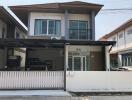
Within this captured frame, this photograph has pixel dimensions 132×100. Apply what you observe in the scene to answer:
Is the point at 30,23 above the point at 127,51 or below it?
above

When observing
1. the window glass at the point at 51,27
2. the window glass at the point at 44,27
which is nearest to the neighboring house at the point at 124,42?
the window glass at the point at 51,27

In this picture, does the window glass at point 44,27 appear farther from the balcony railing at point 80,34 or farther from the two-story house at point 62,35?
the balcony railing at point 80,34

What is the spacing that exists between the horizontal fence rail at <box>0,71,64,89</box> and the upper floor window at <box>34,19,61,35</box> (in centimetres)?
693

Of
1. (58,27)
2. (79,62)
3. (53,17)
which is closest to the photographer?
(79,62)

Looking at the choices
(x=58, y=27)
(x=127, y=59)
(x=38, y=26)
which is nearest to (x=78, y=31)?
(x=58, y=27)

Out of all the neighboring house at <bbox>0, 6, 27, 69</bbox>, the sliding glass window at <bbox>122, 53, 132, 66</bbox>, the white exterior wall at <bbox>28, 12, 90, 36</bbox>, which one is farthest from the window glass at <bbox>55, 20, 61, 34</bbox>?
the sliding glass window at <bbox>122, 53, 132, 66</bbox>

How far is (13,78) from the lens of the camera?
52.3ft

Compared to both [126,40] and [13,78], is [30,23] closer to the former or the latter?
[13,78]

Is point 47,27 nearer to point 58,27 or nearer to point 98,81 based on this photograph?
point 58,27

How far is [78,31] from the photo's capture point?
22.5 m

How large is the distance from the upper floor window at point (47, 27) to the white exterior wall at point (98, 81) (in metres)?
7.00

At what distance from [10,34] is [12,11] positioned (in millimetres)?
3145

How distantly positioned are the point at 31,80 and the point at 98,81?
4.94 metres

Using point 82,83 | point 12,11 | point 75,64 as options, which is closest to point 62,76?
point 82,83
